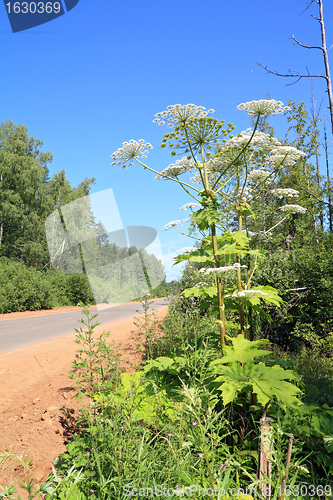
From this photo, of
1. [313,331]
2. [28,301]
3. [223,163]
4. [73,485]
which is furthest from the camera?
[28,301]

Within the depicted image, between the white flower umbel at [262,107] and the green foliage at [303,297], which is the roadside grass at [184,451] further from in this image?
the green foliage at [303,297]

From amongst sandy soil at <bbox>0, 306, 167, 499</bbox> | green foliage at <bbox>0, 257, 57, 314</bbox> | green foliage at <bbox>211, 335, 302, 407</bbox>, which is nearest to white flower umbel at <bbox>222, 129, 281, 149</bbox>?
green foliage at <bbox>211, 335, 302, 407</bbox>

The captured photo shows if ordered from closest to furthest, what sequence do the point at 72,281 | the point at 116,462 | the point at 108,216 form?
the point at 116,462 → the point at 108,216 → the point at 72,281

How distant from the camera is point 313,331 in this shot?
670cm

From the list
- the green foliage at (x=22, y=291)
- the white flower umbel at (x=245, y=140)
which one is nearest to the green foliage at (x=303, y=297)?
the white flower umbel at (x=245, y=140)

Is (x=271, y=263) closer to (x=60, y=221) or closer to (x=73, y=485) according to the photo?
(x=73, y=485)

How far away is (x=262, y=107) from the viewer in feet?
12.2

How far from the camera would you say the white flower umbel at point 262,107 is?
3.66m

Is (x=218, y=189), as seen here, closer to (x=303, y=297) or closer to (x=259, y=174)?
(x=259, y=174)

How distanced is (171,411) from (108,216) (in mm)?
15915

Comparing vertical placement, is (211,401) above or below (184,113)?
below

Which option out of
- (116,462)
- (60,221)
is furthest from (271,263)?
(60,221)

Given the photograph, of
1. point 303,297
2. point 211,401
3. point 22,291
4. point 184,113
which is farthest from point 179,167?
point 22,291

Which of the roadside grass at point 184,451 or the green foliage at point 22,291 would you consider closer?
the roadside grass at point 184,451
